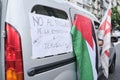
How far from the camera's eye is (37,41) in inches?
136

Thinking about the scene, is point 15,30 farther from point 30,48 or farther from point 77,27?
point 77,27

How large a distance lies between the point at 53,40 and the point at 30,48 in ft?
1.74

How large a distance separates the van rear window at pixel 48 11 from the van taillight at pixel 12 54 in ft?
1.31

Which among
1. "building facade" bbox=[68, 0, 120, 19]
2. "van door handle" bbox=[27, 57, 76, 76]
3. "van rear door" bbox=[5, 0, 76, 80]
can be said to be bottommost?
"van door handle" bbox=[27, 57, 76, 76]

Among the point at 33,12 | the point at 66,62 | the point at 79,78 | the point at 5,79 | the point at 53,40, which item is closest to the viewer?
the point at 5,79

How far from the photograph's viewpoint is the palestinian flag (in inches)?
169

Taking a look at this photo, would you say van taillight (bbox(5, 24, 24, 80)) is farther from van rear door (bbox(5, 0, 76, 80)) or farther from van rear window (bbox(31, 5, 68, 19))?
van rear window (bbox(31, 5, 68, 19))

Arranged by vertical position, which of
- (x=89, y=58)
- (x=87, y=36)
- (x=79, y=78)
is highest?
(x=87, y=36)

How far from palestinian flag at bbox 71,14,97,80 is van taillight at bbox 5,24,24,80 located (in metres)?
1.20

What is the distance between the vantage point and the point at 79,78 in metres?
4.39

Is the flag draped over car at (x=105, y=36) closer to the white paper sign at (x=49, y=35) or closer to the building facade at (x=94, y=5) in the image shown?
the white paper sign at (x=49, y=35)

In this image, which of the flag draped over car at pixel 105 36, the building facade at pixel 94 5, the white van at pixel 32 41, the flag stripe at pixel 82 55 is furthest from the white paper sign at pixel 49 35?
the building facade at pixel 94 5

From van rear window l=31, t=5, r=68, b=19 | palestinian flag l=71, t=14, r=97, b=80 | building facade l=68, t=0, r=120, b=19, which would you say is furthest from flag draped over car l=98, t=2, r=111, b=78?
building facade l=68, t=0, r=120, b=19

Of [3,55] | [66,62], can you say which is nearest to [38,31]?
[3,55]
